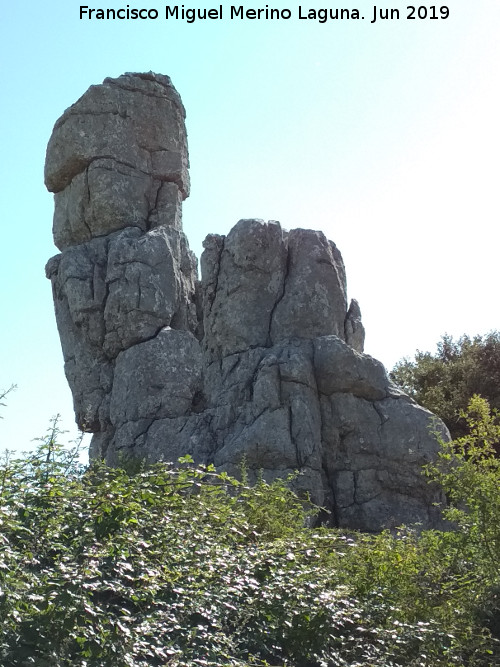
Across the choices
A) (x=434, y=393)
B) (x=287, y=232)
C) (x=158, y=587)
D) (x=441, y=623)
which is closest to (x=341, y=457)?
(x=287, y=232)

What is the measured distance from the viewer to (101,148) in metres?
21.5

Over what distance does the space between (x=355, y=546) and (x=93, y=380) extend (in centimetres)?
1267

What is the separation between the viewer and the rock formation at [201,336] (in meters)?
16.3

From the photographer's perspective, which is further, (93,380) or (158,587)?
(93,380)

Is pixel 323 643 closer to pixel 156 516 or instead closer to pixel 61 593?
pixel 156 516

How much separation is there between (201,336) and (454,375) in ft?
44.4

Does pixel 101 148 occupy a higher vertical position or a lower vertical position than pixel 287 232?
higher

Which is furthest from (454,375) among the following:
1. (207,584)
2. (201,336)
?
(207,584)

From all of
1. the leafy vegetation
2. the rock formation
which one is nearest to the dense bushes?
the rock formation

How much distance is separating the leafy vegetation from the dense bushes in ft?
64.9

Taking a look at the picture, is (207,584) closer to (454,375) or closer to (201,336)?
(201,336)

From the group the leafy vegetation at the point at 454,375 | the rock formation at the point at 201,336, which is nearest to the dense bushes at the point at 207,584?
the rock formation at the point at 201,336

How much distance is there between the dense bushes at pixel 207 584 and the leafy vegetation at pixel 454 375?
64.9ft

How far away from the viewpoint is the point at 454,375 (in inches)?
1232
